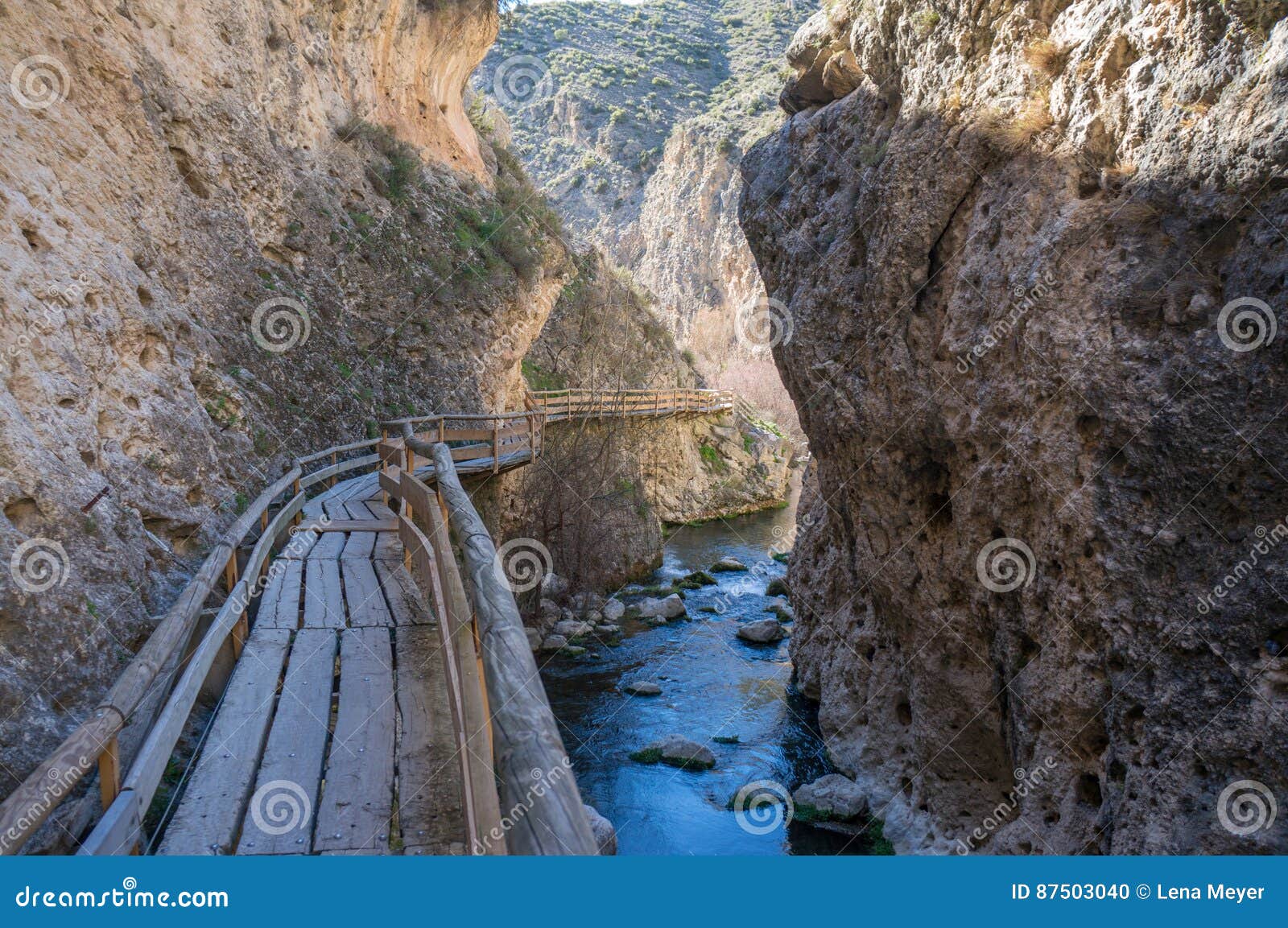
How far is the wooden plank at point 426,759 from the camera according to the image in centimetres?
298

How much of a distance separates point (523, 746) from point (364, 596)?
4.09 m

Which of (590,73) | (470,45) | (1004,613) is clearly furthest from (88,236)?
(590,73)

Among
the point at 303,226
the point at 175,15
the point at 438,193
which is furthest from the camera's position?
the point at 438,193

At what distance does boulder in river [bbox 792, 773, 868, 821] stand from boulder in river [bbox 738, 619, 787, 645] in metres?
5.49

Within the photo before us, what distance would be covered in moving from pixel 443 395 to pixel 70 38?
954cm

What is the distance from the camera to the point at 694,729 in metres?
11.1

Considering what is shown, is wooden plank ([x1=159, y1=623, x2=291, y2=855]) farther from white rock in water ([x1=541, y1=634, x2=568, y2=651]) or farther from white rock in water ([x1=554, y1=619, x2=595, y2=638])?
white rock in water ([x1=554, y1=619, x2=595, y2=638])

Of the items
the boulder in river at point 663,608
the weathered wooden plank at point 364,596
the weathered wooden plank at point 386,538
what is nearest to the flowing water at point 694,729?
the boulder in river at point 663,608

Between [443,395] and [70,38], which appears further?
[443,395]

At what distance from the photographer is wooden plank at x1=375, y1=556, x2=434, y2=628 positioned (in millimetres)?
5234

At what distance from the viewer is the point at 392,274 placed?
1688 centimetres

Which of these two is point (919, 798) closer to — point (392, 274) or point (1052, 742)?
point (1052, 742)

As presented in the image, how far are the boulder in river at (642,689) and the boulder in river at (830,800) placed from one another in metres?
3.37

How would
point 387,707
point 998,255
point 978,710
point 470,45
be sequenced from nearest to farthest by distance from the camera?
point 387,707 < point 998,255 < point 978,710 < point 470,45
